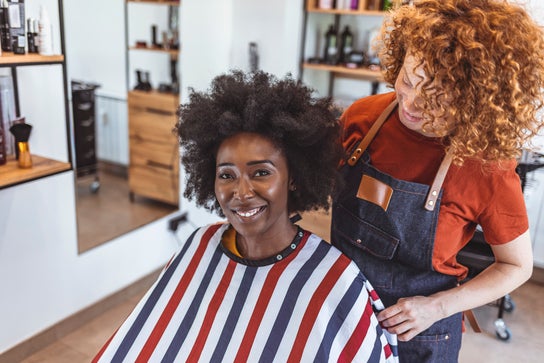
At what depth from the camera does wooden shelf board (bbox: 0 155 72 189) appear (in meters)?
1.64

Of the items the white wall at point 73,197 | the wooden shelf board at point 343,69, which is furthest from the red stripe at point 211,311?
the wooden shelf board at point 343,69

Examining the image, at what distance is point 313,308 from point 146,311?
1.34ft

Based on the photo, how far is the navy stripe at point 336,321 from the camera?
3.33 feet

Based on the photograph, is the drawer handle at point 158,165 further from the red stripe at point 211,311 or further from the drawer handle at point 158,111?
the red stripe at point 211,311

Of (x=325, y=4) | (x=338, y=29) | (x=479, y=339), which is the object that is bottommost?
(x=479, y=339)

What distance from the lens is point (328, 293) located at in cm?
105

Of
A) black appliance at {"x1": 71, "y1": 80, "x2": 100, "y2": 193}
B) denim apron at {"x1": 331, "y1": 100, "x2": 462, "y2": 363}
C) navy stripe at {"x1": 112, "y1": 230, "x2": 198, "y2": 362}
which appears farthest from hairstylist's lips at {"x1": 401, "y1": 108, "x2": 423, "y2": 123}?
black appliance at {"x1": 71, "y1": 80, "x2": 100, "y2": 193}

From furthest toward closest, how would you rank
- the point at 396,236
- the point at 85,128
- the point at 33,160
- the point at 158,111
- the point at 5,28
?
the point at 158,111
the point at 85,128
the point at 33,160
the point at 5,28
the point at 396,236

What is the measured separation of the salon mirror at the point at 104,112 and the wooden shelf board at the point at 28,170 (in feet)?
1.43

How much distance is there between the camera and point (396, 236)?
112 centimetres

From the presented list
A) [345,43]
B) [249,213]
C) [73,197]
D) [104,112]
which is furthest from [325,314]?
[345,43]

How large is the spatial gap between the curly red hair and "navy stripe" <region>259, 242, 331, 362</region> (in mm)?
358

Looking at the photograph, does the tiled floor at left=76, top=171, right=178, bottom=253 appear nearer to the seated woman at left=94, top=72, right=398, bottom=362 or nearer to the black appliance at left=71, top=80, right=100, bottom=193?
the black appliance at left=71, top=80, right=100, bottom=193

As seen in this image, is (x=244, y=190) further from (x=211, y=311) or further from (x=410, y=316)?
(x=410, y=316)
